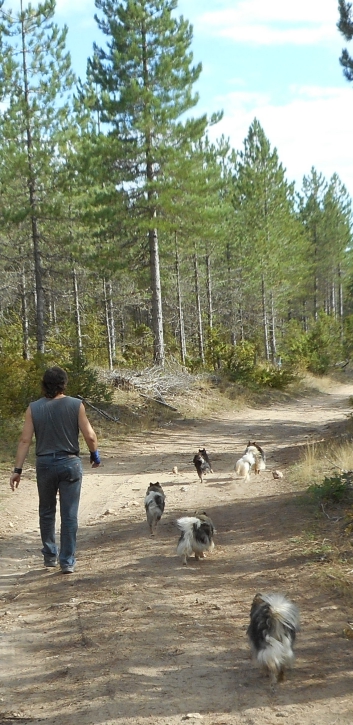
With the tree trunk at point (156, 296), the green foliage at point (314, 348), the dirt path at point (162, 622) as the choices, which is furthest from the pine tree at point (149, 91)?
the green foliage at point (314, 348)

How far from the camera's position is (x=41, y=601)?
6.54 metres

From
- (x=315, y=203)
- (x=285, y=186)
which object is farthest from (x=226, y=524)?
(x=315, y=203)

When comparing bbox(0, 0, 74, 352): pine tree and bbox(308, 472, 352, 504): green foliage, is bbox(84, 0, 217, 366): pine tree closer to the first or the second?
bbox(0, 0, 74, 352): pine tree

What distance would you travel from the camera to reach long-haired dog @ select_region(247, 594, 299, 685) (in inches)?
178

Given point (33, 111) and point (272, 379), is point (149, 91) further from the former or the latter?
point (272, 379)

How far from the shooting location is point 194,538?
7.44 metres

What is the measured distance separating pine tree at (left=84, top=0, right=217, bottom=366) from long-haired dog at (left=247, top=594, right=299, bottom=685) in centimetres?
1880

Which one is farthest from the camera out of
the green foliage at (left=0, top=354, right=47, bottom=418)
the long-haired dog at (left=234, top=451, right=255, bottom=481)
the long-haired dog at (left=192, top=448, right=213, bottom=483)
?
the green foliage at (left=0, top=354, right=47, bottom=418)

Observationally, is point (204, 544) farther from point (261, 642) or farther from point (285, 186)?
point (285, 186)

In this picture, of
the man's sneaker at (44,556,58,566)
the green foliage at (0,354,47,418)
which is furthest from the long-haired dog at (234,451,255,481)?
the green foliage at (0,354,47,418)

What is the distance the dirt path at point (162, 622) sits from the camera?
4.36 meters

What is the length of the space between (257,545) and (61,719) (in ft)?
13.4

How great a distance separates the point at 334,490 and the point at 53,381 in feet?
13.4

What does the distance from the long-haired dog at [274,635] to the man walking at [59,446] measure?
2818mm
